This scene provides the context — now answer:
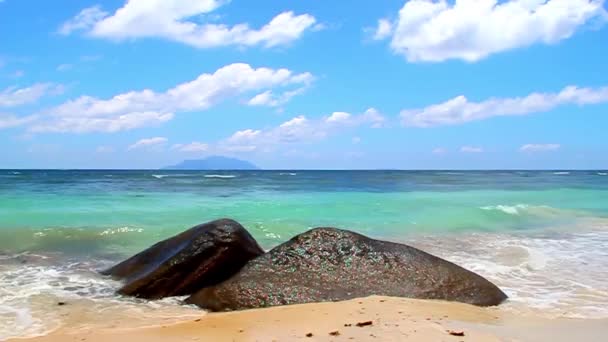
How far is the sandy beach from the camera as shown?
14.8 ft

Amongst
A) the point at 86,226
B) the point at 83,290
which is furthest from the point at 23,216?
the point at 83,290

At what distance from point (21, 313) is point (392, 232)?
31.0 ft

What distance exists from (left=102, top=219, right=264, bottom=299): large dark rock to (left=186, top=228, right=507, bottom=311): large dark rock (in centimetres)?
46

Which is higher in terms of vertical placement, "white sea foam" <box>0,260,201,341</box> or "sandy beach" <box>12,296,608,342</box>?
"sandy beach" <box>12,296,608,342</box>

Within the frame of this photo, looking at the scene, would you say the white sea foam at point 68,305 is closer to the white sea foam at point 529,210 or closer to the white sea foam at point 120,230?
the white sea foam at point 120,230

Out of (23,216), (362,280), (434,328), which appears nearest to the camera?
(434,328)

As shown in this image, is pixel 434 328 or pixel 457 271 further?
pixel 457 271

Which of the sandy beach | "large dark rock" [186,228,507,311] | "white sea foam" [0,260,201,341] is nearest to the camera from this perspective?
the sandy beach

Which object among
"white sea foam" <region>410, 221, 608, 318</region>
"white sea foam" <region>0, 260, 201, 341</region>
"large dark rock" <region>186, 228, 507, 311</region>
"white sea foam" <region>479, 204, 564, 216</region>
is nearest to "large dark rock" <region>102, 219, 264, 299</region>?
"white sea foam" <region>0, 260, 201, 341</region>

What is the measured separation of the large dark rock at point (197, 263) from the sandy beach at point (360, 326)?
3.52 feet

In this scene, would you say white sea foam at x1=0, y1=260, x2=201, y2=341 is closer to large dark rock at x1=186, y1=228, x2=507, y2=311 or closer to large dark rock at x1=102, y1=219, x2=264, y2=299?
large dark rock at x1=102, y1=219, x2=264, y2=299

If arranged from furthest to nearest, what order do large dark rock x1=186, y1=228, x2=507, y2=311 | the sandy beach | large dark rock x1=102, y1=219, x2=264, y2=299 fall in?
large dark rock x1=102, y1=219, x2=264, y2=299
large dark rock x1=186, y1=228, x2=507, y2=311
the sandy beach

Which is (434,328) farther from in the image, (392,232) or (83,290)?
(392,232)

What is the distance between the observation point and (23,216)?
16109 mm
